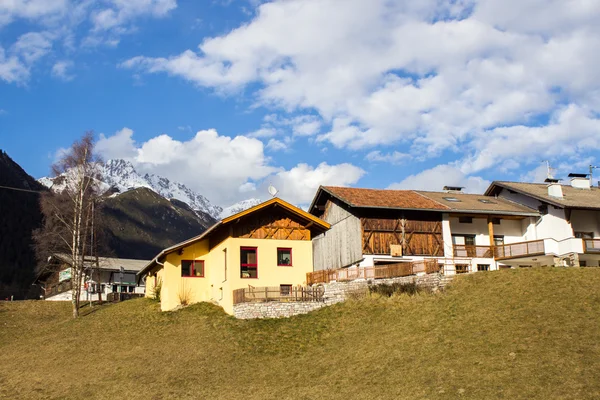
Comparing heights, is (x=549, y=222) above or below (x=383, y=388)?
above

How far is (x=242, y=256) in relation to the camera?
3722 cm

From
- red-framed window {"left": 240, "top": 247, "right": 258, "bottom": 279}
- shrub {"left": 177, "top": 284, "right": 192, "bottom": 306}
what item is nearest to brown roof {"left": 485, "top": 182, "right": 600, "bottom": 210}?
red-framed window {"left": 240, "top": 247, "right": 258, "bottom": 279}

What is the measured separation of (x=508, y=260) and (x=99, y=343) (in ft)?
89.1

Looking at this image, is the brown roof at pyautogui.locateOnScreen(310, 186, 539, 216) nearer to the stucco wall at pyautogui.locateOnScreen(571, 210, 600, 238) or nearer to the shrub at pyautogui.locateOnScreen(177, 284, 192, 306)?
the stucco wall at pyautogui.locateOnScreen(571, 210, 600, 238)

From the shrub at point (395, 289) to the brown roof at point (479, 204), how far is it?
36.6ft

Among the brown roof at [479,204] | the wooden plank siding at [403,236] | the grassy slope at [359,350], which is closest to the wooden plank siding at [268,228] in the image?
the wooden plank siding at [403,236]

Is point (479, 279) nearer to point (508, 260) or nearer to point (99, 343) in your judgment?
point (508, 260)

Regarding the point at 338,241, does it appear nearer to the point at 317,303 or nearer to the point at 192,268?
the point at 192,268

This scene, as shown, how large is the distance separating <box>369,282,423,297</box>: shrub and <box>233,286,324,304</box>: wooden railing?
3.29 metres

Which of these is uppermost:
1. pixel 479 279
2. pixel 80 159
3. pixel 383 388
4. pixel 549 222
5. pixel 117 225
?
pixel 117 225

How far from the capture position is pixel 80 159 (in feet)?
137

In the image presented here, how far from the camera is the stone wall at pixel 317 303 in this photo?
33.3 m

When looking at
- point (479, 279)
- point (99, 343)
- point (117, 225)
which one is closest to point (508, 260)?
point (479, 279)

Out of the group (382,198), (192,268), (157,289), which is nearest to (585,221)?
(382,198)
